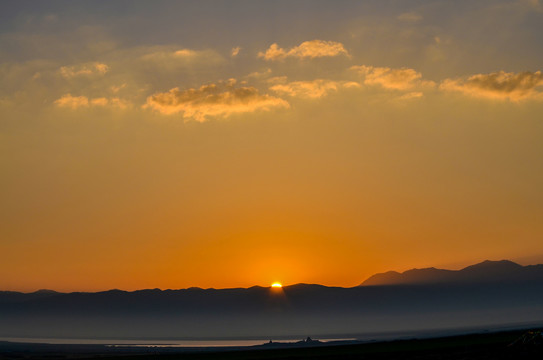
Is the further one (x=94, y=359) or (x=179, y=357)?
(x=94, y=359)

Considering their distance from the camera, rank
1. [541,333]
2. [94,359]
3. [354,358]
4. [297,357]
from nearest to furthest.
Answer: [541,333] → [354,358] → [297,357] → [94,359]

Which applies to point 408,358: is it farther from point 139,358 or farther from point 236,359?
point 139,358

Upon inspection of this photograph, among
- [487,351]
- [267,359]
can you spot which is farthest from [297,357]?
[487,351]

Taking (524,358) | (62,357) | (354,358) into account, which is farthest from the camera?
(62,357)

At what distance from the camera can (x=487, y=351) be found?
234 feet

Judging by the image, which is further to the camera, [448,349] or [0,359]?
[0,359]

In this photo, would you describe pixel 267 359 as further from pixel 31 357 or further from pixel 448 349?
pixel 31 357

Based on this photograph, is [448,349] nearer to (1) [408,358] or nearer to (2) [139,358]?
(1) [408,358]

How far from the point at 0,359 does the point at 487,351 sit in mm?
65183

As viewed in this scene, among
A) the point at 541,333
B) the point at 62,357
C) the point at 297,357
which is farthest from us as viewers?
the point at 62,357

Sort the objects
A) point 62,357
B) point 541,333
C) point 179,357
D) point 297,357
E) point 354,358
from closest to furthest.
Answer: point 541,333, point 354,358, point 297,357, point 179,357, point 62,357

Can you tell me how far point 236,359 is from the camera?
8388 cm

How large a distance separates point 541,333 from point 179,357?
153 feet

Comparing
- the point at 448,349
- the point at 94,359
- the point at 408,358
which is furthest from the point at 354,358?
the point at 94,359
